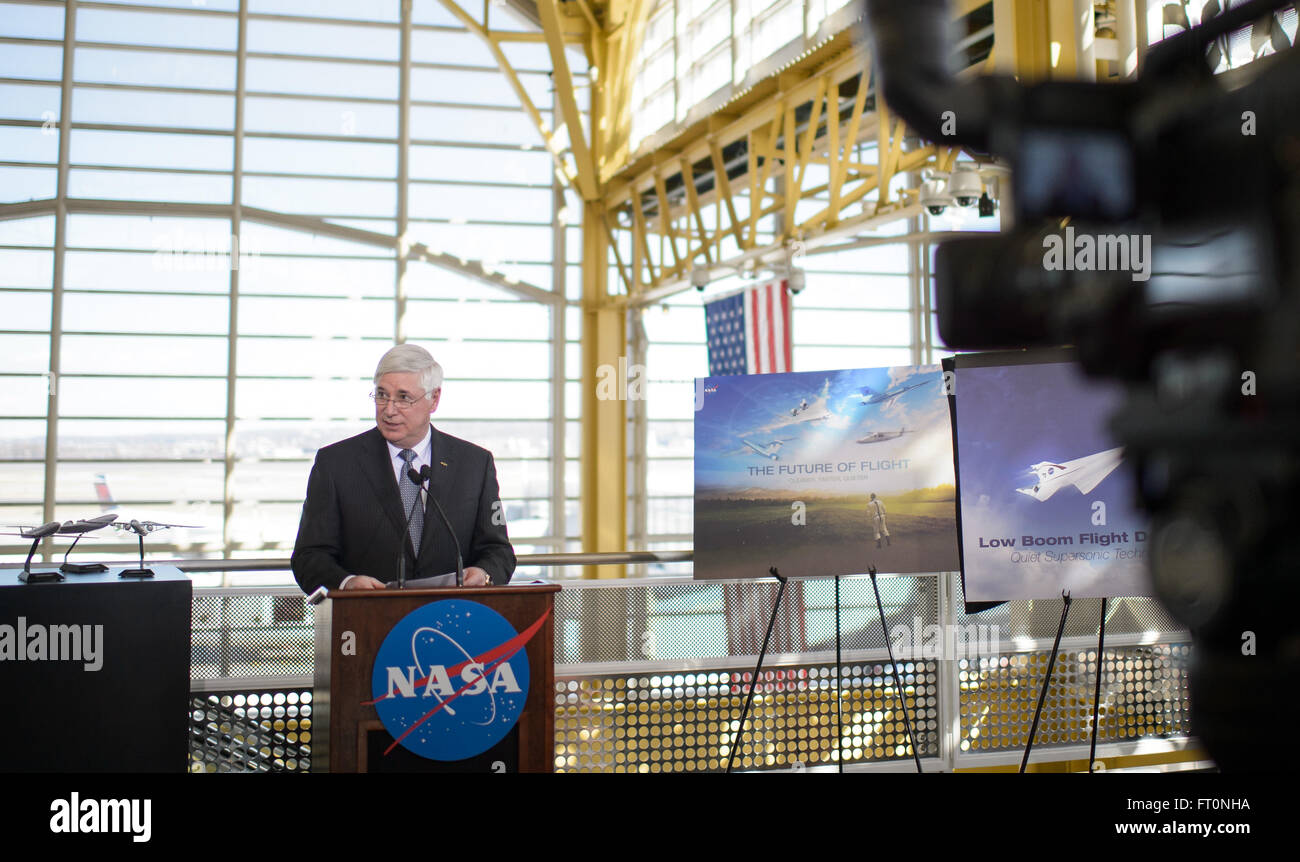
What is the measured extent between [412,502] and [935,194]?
4349 mm

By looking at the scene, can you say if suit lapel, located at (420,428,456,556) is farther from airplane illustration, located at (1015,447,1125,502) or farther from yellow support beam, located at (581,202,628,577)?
yellow support beam, located at (581,202,628,577)

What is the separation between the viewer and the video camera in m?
2.42

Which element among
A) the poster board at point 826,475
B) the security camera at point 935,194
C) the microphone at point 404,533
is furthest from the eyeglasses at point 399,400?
the security camera at point 935,194

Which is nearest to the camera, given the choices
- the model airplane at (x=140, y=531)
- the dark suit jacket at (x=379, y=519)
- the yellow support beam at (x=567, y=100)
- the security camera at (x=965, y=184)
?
the model airplane at (x=140, y=531)

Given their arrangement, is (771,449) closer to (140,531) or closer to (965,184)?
(140,531)

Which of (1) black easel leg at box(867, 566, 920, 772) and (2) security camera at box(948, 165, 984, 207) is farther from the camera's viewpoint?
(2) security camera at box(948, 165, 984, 207)

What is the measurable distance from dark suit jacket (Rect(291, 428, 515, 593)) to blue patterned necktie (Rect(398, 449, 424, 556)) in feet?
→ 0.07

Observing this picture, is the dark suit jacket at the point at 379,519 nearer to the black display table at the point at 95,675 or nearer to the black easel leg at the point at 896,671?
the black display table at the point at 95,675

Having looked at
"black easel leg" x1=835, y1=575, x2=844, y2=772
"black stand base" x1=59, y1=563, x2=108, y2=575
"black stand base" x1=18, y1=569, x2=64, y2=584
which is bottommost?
"black easel leg" x1=835, y1=575, x2=844, y2=772

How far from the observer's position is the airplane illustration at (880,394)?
3406mm

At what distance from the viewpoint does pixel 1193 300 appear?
8.61ft

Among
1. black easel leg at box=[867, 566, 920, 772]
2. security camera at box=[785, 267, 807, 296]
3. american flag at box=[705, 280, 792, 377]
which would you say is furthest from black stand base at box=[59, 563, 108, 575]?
security camera at box=[785, 267, 807, 296]

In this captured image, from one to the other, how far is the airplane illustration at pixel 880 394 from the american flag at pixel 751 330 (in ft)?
16.2
